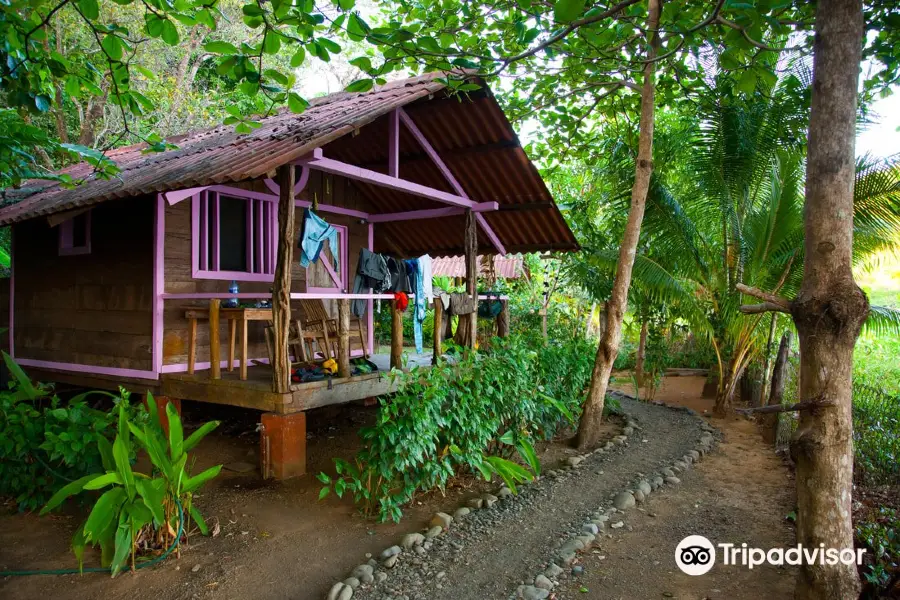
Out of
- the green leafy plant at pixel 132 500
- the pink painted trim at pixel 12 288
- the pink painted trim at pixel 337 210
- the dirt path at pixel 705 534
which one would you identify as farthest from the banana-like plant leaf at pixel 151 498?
the pink painted trim at pixel 12 288

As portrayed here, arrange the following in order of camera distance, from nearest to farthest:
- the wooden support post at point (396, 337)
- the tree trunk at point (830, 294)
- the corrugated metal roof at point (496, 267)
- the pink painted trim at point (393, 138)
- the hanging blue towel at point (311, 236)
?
the tree trunk at point (830, 294)
the hanging blue towel at point (311, 236)
the wooden support post at point (396, 337)
the pink painted trim at point (393, 138)
the corrugated metal roof at point (496, 267)

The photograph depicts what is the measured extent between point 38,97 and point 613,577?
5488 millimetres

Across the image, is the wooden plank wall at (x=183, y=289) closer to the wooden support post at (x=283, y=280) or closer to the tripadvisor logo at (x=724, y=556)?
the wooden support post at (x=283, y=280)

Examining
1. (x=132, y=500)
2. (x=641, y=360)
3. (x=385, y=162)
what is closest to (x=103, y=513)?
(x=132, y=500)

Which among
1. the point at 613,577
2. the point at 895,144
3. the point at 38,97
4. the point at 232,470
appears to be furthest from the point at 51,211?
the point at 895,144

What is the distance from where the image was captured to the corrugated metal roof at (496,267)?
18.8 m

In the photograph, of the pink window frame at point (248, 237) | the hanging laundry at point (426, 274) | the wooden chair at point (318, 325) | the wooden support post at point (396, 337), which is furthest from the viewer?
the hanging laundry at point (426, 274)

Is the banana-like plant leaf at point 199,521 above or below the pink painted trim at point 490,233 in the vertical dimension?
below

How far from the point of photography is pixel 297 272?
8609mm

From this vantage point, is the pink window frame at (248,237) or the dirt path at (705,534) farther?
the pink window frame at (248,237)

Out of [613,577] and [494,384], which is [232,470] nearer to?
[494,384]

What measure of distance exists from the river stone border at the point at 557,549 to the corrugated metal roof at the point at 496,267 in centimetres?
1170

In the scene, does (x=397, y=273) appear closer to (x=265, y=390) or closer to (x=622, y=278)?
(x=622, y=278)

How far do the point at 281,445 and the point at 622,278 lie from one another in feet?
14.9
